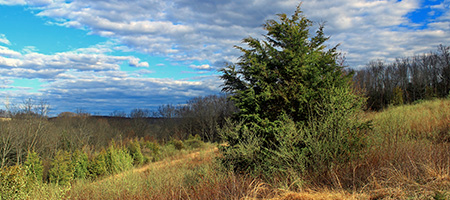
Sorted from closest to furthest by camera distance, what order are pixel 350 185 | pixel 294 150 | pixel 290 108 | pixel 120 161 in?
pixel 350 185, pixel 294 150, pixel 290 108, pixel 120 161

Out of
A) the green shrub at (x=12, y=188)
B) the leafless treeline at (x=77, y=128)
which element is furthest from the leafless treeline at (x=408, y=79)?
the green shrub at (x=12, y=188)

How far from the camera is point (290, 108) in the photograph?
27.4 feet

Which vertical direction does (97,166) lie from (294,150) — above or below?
below

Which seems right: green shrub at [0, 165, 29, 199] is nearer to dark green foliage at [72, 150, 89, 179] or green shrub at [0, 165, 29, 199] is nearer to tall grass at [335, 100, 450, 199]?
tall grass at [335, 100, 450, 199]

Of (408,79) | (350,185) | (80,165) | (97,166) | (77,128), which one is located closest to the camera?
(350,185)

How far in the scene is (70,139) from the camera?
3050 cm

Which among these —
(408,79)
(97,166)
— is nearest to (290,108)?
(97,166)

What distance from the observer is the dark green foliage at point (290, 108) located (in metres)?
6.80

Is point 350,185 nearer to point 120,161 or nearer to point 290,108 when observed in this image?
point 290,108

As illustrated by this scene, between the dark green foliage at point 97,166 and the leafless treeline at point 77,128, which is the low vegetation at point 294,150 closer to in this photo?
the leafless treeline at point 77,128

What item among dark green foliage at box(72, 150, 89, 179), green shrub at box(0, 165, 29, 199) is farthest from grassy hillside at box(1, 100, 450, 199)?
dark green foliage at box(72, 150, 89, 179)

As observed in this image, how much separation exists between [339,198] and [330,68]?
5432mm

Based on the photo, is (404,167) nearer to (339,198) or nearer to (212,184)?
(339,198)

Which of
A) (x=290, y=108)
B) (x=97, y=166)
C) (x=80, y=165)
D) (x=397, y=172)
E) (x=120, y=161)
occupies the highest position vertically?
(x=290, y=108)
